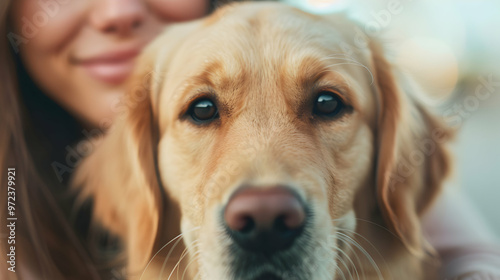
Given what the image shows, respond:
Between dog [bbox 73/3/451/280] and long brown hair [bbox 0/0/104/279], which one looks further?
long brown hair [bbox 0/0/104/279]

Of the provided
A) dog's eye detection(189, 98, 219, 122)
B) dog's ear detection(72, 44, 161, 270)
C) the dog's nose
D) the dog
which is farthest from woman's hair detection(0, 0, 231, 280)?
the dog's nose

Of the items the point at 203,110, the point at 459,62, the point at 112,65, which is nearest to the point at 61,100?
the point at 112,65

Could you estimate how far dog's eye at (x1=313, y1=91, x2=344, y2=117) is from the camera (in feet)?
4.14

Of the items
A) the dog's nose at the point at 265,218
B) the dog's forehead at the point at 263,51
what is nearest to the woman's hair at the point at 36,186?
the dog's forehead at the point at 263,51

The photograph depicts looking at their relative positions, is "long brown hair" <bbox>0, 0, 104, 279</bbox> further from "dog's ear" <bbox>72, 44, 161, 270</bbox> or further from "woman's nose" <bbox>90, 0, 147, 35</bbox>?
"woman's nose" <bbox>90, 0, 147, 35</bbox>

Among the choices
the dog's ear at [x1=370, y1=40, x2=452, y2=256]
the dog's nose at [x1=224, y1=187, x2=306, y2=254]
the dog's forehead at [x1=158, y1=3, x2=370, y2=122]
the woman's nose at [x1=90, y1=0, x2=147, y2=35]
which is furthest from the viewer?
the woman's nose at [x1=90, y1=0, x2=147, y2=35]

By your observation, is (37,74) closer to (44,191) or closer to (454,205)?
(44,191)

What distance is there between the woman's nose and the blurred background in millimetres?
766

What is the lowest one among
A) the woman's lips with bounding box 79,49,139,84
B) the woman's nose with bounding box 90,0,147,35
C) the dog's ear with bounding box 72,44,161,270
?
the dog's ear with bounding box 72,44,161,270

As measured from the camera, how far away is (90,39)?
5.07 feet

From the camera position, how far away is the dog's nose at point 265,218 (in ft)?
3.29

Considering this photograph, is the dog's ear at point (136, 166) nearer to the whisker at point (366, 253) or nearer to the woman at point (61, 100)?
the woman at point (61, 100)

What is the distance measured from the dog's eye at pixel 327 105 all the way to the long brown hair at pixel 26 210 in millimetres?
1132

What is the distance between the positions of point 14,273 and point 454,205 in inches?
69.1
